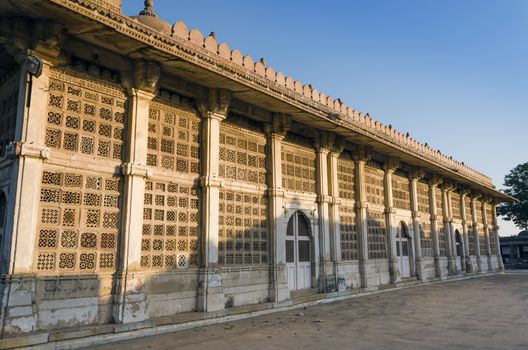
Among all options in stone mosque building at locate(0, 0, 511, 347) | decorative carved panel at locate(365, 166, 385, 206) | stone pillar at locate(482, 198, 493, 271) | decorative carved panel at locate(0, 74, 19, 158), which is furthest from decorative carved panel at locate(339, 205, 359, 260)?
stone pillar at locate(482, 198, 493, 271)

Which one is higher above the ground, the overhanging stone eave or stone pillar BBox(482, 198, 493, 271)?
the overhanging stone eave

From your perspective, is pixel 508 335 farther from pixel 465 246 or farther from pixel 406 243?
pixel 465 246

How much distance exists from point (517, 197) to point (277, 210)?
41.6 meters

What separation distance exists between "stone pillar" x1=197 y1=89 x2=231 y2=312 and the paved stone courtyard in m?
0.75

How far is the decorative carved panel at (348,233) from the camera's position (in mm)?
14203

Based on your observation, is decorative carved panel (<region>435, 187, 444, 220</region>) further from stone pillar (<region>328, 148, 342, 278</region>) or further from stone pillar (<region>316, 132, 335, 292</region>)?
stone pillar (<region>316, 132, 335, 292</region>)

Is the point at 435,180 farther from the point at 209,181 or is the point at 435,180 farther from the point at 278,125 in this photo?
the point at 209,181

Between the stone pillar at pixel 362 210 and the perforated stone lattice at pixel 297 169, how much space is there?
2.63 m

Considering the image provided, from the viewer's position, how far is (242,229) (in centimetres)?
1067

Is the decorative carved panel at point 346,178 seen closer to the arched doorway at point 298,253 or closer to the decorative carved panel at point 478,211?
the arched doorway at point 298,253

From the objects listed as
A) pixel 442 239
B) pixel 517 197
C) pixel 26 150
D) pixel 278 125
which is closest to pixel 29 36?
pixel 26 150

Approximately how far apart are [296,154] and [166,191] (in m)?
5.03

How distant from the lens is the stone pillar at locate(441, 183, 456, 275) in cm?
2172

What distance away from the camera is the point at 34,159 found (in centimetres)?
706
